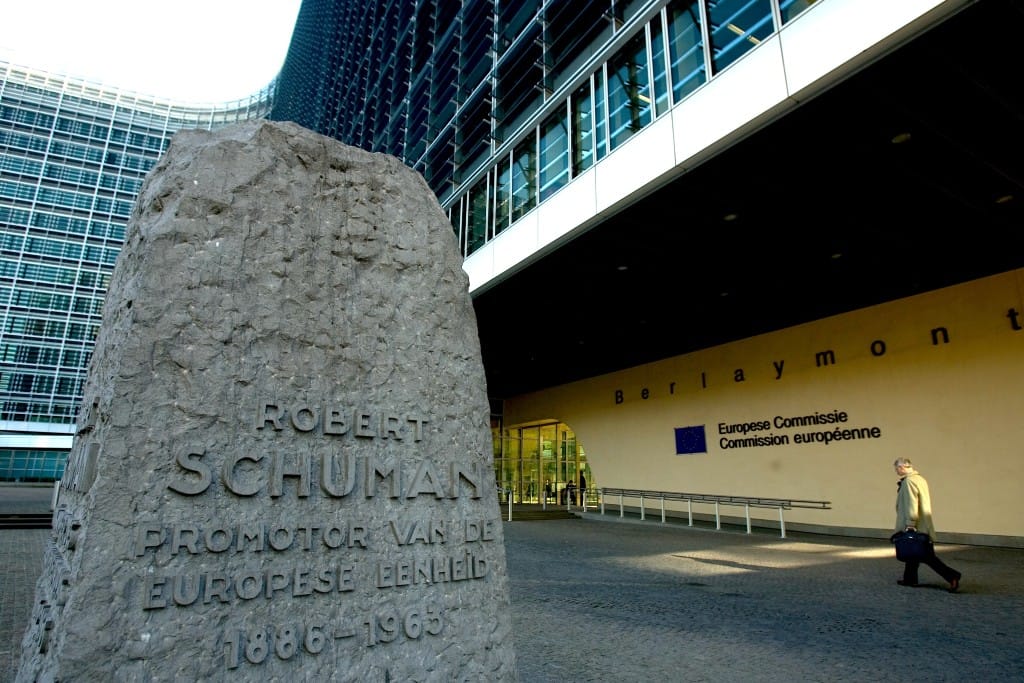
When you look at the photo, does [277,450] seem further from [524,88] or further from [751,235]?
[524,88]

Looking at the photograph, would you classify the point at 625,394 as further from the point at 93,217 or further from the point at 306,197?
the point at 93,217

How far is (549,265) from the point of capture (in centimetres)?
1438

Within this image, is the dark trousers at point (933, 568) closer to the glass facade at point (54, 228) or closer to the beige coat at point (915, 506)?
the beige coat at point (915, 506)

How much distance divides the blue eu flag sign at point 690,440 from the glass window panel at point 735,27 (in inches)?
491

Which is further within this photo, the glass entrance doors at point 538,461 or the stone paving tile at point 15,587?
the glass entrance doors at point 538,461

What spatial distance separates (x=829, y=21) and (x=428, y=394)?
7.99 metres

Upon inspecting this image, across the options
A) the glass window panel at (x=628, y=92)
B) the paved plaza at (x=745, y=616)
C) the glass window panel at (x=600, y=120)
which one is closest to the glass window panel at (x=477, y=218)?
the glass window panel at (x=600, y=120)

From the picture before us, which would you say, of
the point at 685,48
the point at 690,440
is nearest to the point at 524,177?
the point at 685,48

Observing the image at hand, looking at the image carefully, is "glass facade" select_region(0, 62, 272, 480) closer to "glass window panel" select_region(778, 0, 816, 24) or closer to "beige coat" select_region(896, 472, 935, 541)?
"glass window panel" select_region(778, 0, 816, 24)

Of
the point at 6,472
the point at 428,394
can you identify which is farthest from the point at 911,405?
the point at 6,472

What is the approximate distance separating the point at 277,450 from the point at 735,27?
10252 mm

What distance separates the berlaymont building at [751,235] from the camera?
851 cm

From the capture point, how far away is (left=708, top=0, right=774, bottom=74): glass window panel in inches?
360

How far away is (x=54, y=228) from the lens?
172 ft
